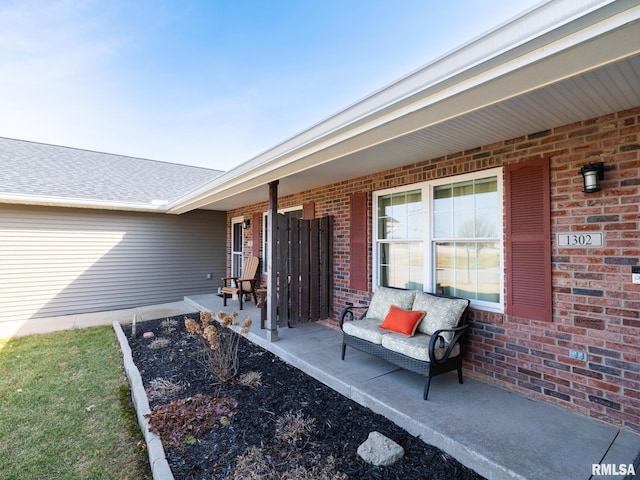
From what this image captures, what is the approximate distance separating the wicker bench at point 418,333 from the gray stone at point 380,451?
31.3 inches

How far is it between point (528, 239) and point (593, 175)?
2.60 ft

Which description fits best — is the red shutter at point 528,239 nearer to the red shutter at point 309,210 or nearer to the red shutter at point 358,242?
the red shutter at point 358,242

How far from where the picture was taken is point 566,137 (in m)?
3.01

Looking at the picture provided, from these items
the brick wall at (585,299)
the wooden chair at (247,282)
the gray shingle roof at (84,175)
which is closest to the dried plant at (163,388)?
the wooden chair at (247,282)

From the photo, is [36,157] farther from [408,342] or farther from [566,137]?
[566,137]

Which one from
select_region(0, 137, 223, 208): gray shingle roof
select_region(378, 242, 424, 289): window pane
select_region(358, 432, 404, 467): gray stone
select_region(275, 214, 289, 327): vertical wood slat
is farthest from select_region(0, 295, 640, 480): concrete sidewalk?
select_region(0, 137, 223, 208): gray shingle roof

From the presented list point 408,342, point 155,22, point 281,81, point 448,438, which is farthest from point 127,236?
point 448,438

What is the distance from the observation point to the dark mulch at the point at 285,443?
91.4 inches

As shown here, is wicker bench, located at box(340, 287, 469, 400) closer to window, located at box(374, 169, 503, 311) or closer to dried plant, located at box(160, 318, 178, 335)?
window, located at box(374, 169, 503, 311)

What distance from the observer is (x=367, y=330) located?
3.83 metres

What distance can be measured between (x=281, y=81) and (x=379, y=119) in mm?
7942

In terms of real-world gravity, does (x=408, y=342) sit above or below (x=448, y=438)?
above

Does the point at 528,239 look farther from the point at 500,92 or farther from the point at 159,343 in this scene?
the point at 159,343

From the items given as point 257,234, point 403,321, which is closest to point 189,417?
point 403,321
